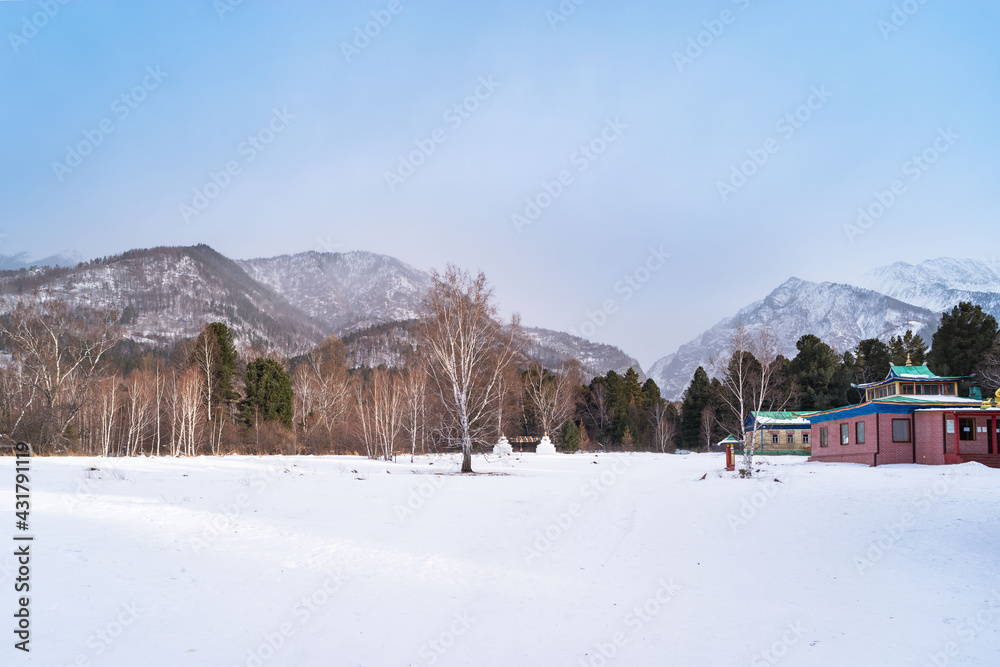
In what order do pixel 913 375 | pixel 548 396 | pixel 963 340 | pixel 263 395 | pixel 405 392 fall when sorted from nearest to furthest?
1. pixel 913 375
2. pixel 405 392
3. pixel 263 395
4. pixel 963 340
5. pixel 548 396

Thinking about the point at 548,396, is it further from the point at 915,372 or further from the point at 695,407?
the point at 915,372

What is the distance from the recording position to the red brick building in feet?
90.2

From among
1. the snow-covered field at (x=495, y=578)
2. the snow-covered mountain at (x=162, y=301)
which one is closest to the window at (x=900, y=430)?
the snow-covered field at (x=495, y=578)

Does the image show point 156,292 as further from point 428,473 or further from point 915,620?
point 915,620

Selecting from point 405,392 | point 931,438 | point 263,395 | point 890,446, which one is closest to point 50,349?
point 263,395

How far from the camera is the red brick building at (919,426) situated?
27484 millimetres

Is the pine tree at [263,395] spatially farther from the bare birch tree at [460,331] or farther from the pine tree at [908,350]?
the pine tree at [908,350]

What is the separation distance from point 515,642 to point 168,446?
5137cm

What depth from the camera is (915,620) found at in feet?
26.5

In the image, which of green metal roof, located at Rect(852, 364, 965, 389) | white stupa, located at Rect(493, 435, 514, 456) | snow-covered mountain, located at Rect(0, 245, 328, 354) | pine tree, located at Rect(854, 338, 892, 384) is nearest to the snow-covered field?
green metal roof, located at Rect(852, 364, 965, 389)

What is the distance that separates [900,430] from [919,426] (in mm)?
816

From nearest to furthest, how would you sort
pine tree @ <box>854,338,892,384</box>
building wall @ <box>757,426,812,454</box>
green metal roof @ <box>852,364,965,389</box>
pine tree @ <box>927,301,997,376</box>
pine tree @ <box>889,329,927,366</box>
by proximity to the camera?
green metal roof @ <box>852,364,965,389</box>, pine tree @ <box>927,301,997,376</box>, building wall @ <box>757,426,812,454</box>, pine tree @ <box>889,329,927,366</box>, pine tree @ <box>854,338,892,384</box>

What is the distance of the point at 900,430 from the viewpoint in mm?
29438

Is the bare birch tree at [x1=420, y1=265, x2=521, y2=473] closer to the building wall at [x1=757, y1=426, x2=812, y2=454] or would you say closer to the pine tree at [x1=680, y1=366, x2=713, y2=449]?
the building wall at [x1=757, y1=426, x2=812, y2=454]
